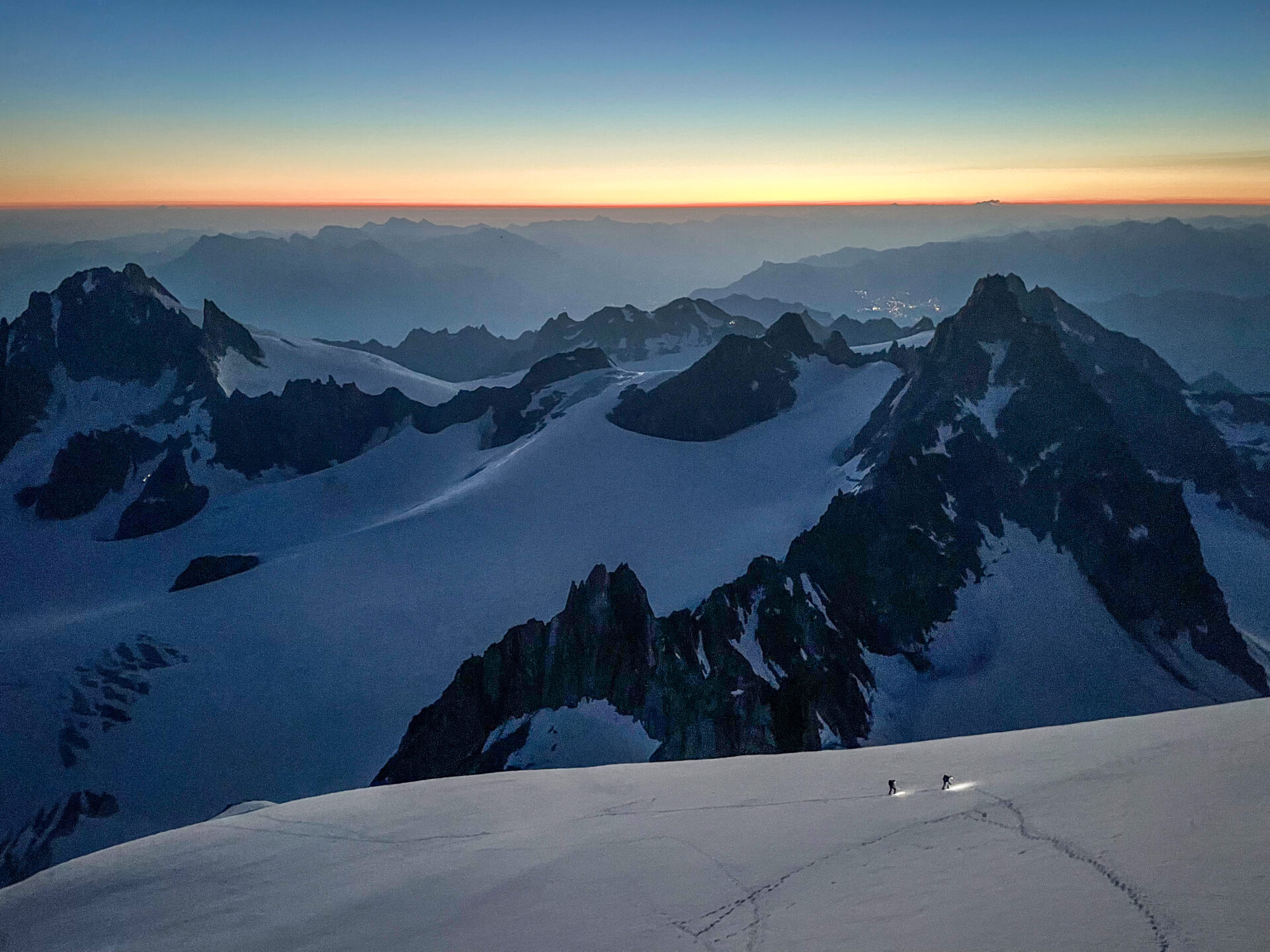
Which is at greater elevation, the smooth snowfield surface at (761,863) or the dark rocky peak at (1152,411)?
the smooth snowfield surface at (761,863)

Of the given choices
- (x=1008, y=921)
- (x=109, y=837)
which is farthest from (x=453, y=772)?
(x=1008, y=921)

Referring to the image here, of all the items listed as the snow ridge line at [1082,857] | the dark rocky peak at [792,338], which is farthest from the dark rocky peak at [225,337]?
the snow ridge line at [1082,857]

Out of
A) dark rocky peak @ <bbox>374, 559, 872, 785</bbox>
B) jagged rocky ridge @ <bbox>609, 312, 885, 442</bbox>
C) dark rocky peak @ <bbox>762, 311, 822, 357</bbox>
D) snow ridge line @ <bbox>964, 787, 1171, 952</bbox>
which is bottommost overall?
dark rocky peak @ <bbox>374, 559, 872, 785</bbox>

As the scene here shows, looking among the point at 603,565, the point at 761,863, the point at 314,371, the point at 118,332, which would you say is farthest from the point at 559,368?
the point at 761,863

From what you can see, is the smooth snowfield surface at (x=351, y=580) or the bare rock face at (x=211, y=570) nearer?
the smooth snowfield surface at (x=351, y=580)

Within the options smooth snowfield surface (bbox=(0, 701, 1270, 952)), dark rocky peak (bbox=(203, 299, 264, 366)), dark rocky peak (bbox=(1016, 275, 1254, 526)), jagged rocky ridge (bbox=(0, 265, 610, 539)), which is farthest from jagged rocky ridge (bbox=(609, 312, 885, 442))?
smooth snowfield surface (bbox=(0, 701, 1270, 952))

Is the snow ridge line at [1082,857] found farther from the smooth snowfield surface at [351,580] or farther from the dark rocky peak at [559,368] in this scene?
the dark rocky peak at [559,368]

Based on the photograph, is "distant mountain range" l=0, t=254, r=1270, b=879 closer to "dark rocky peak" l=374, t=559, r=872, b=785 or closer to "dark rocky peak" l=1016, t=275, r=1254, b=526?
"dark rocky peak" l=374, t=559, r=872, b=785

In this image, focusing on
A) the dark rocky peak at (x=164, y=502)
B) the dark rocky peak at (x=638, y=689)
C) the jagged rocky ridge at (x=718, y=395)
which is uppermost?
the jagged rocky ridge at (x=718, y=395)
